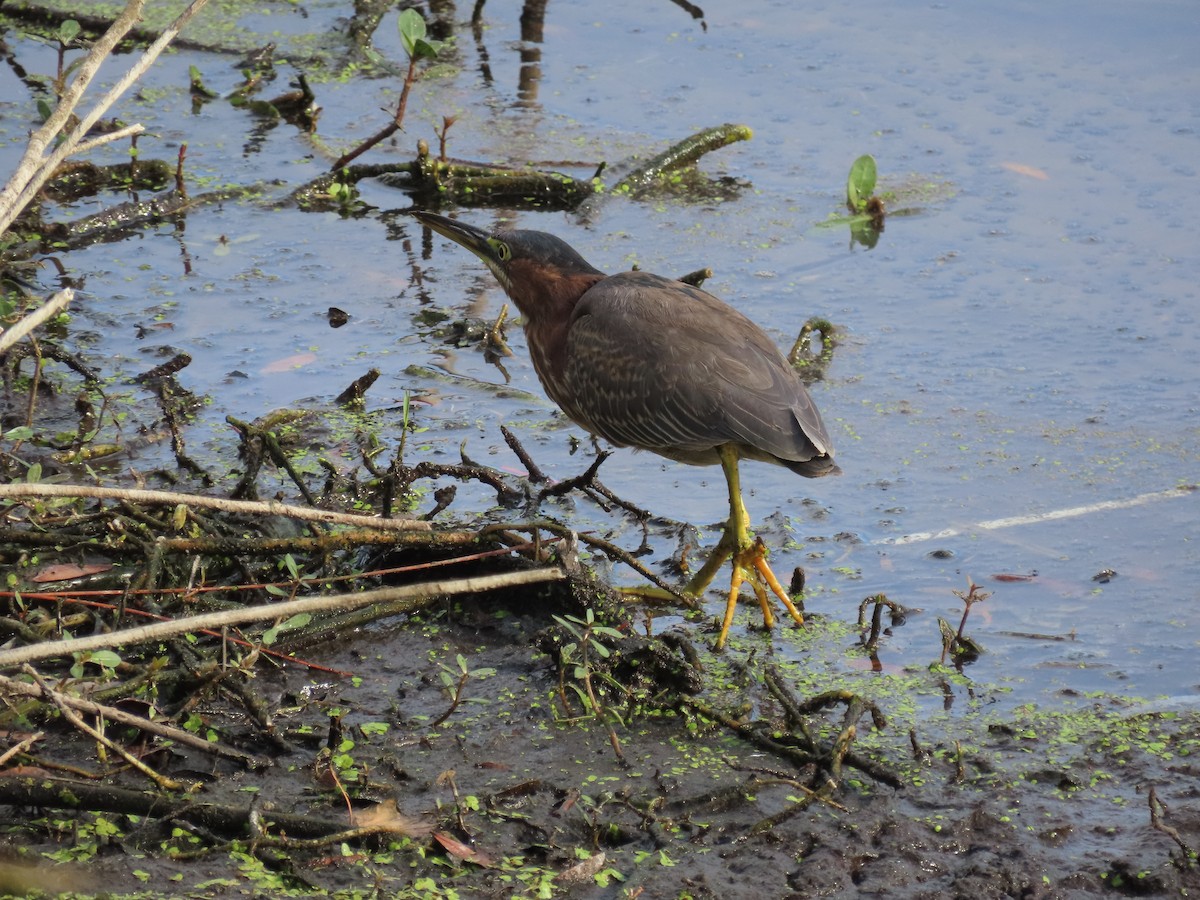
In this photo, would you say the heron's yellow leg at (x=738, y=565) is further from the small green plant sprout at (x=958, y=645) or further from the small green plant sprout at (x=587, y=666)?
the small green plant sprout at (x=587, y=666)

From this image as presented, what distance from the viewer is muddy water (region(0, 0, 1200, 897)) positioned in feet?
15.4

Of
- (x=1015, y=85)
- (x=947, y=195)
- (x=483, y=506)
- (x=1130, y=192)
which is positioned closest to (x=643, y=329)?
(x=483, y=506)

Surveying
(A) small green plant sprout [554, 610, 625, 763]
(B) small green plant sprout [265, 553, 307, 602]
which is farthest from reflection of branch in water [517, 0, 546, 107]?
(A) small green plant sprout [554, 610, 625, 763]

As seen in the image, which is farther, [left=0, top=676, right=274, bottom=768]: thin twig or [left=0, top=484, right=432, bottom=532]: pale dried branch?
[left=0, top=676, right=274, bottom=768]: thin twig

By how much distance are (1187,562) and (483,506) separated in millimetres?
2254

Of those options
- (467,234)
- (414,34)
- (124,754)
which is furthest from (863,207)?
(124,754)

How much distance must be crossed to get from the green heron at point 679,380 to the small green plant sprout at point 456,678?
0.73m

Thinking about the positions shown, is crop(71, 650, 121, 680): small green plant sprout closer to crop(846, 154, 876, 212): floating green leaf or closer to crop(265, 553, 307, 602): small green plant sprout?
crop(265, 553, 307, 602): small green plant sprout

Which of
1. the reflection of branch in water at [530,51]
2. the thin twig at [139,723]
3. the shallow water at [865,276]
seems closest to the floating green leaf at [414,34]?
the shallow water at [865,276]

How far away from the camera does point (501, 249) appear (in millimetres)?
5258

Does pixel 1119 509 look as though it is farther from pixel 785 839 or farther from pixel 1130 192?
pixel 1130 192

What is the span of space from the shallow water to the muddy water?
2 centimetres

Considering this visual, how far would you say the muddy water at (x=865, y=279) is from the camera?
471 centimetres

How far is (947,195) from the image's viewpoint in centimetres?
750
